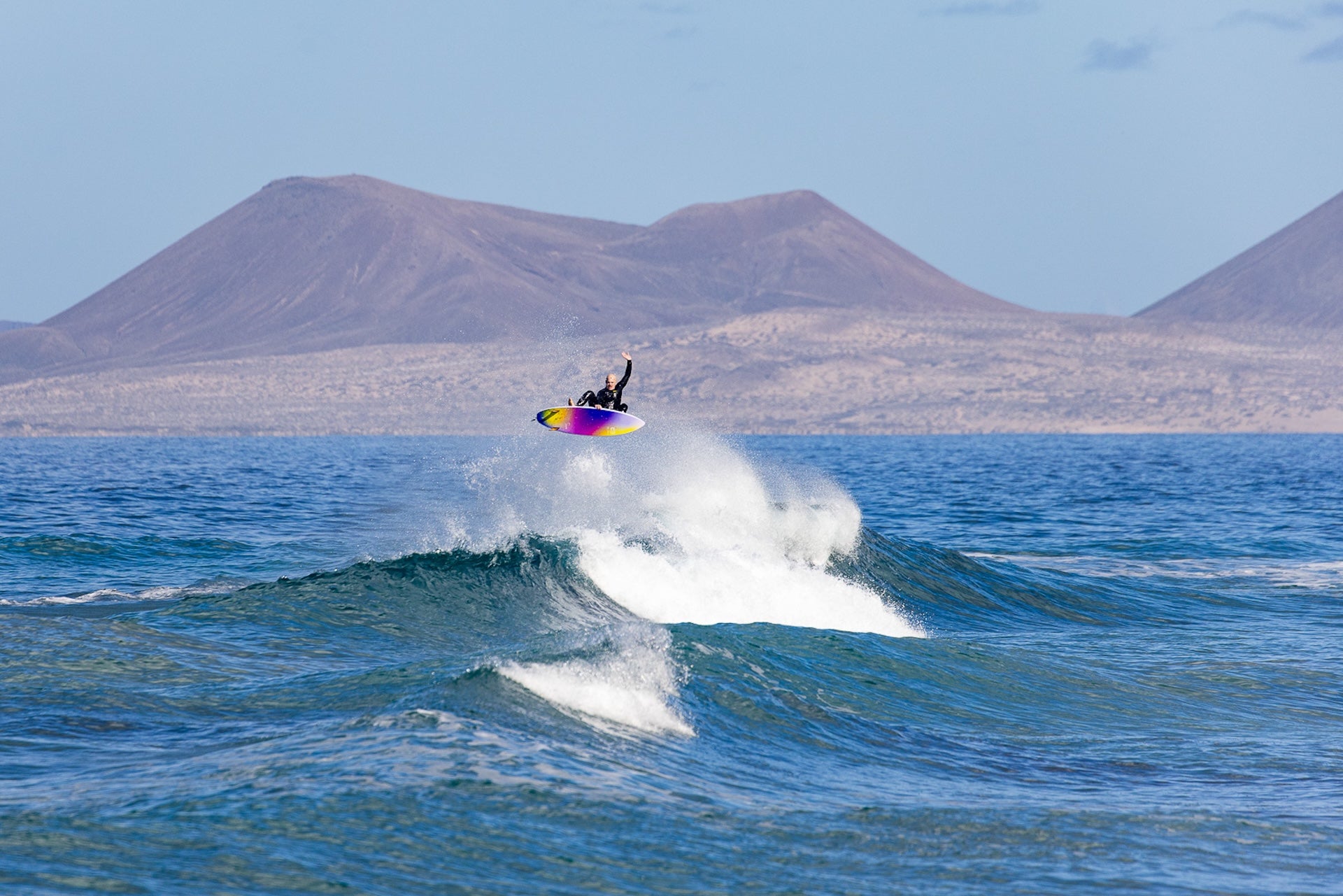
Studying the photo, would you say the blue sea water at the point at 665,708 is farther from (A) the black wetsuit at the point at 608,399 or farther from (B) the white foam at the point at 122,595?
(A) the black wetsuit at the point at 608,399

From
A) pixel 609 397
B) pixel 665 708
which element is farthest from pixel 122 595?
pixel 665 708

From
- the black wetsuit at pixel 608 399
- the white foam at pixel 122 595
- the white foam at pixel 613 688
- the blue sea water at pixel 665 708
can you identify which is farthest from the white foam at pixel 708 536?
the white foam at pixel 613 688

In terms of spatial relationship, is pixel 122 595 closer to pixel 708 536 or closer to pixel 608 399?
pixel 608 399

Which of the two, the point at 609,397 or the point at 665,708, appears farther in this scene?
the point at 609,397

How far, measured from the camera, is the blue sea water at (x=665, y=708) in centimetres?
1044

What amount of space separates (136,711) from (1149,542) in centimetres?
3086

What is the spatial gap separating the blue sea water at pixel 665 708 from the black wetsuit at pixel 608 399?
8.45ft

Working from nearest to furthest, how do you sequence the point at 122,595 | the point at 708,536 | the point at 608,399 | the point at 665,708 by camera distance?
the point at 665,708 < the point at 122,595 < the point at 608,399 < the point at 708,536

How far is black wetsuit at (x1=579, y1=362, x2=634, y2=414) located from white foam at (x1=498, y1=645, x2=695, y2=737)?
11.4 m

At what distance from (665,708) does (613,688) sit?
1.92 feet

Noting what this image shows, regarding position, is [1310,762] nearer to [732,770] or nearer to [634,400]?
[732,770]

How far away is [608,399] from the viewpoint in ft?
88.6

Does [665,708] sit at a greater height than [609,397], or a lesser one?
lesser

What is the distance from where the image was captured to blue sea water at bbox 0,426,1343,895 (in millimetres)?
10438
